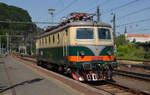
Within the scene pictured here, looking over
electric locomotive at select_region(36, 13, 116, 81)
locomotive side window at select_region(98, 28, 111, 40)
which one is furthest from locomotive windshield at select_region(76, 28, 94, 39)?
locomotive side window at select_region(98, 28, 111, 40)

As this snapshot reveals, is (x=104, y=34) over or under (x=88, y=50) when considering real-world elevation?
over

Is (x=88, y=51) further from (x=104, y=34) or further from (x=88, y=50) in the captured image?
(x=104, y=34)

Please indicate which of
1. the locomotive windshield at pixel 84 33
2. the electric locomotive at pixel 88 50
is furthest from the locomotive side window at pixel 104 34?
the locomotive windshield at pixel 84 33

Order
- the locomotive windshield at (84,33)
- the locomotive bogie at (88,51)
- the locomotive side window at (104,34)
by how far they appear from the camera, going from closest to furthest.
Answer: the locomotive bogie at (88,51) → the locomotive windshield at (84,33) → the locomotive side window at (104,34)

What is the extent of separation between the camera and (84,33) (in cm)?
1155

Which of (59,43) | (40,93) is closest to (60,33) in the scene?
(59,43)

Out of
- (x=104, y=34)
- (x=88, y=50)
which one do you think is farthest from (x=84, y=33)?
(x=104, y=34)

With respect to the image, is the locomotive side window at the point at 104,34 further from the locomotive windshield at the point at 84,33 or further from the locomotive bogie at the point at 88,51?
the locomotive windshield at the point at 84,33

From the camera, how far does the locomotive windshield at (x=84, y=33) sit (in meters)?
11.4

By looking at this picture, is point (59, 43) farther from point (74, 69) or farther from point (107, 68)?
point (107, 68)

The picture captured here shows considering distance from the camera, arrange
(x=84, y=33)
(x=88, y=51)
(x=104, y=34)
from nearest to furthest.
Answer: (x=88, y=51), (x=84, y=33), (x=104, y=34)

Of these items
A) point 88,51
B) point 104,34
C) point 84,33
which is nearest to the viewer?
→ point 88,51

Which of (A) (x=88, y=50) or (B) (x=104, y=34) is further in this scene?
(B) (x=104, y=34)

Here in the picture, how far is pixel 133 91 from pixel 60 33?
5736mm
